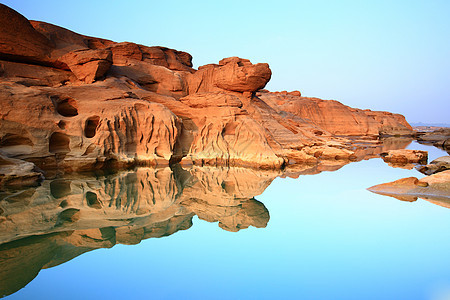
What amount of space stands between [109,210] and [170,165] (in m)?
6.51

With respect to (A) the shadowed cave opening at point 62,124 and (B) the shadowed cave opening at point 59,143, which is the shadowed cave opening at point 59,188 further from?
(A) the shadowed cave opening at point 62,124

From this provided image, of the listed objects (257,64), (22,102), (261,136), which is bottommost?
(261,136)

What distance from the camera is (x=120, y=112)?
12336 mm

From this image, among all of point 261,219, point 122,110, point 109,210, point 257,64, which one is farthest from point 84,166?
point 257,64

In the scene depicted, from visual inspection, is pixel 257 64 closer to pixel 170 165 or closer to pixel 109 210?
pixel 170 165

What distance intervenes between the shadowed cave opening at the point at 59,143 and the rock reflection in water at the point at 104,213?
224cm

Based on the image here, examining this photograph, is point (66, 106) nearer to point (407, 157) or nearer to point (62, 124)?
point (62, 124)

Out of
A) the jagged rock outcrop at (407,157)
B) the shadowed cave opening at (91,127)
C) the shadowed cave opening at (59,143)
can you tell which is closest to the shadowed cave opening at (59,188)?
the shadowed cave opening at (59,143)

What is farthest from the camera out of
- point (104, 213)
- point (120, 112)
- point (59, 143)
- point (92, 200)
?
point (120, 112)

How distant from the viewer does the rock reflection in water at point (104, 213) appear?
14.0 ft

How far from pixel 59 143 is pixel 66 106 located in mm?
1996

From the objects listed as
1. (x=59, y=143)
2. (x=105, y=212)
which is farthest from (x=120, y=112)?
(x=105, y=212)

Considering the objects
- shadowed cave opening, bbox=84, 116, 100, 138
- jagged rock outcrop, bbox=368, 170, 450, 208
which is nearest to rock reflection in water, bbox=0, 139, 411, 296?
shadowed cave opening, bbox=84, 116, 100, 138

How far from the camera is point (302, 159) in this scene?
48.7ft
